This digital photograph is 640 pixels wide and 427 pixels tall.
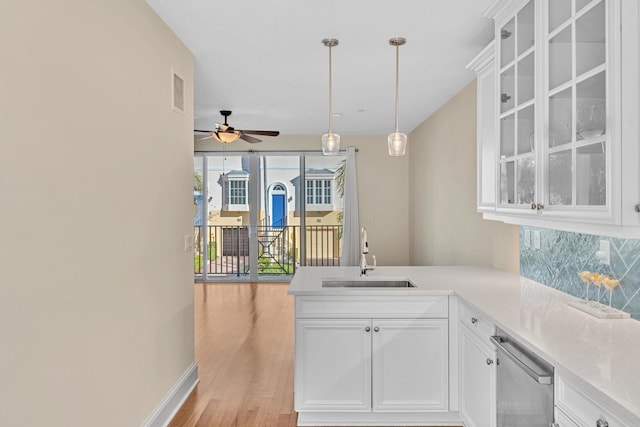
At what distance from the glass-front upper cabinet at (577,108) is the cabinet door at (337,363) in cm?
136

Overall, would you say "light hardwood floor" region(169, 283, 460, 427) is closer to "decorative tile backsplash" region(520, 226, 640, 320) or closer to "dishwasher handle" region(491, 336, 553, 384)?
"dishwasher handle" region(491, 336, 553, 384)

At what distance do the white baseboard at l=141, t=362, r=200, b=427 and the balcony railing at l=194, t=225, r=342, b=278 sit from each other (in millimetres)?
4405

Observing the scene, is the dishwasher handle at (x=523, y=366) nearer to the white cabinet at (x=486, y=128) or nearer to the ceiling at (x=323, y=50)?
the white cabinet at (x=486, y=128)

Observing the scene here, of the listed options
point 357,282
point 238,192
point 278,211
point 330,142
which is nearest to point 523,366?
point 357,282

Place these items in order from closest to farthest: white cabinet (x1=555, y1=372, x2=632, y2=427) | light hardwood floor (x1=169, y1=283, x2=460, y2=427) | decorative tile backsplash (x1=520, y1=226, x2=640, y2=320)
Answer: white cabinet (x1=555, y1=372, x2=632, y2=427), decorative tile backsplash (x1=520, y1=226, x2=640, y2=320), light hardwood floor (x1=169, y1=283, x2=460, y2=427)

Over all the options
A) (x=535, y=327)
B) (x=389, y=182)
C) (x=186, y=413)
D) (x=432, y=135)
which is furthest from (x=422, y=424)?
(x=389, y=182)

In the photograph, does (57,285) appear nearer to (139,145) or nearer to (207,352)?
(139,145)

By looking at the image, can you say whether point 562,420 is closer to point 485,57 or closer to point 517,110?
point 517,110

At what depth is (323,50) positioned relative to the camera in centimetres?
331

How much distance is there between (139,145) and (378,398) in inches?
81.8

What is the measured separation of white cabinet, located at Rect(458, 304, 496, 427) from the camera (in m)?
2.15

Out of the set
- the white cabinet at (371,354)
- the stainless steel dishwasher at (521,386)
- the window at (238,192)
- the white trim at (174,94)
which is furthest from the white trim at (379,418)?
the window at (238,192)

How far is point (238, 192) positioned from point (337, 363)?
5470 mm

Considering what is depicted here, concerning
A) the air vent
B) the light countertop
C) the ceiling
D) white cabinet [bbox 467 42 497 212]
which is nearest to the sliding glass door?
the ceiling
